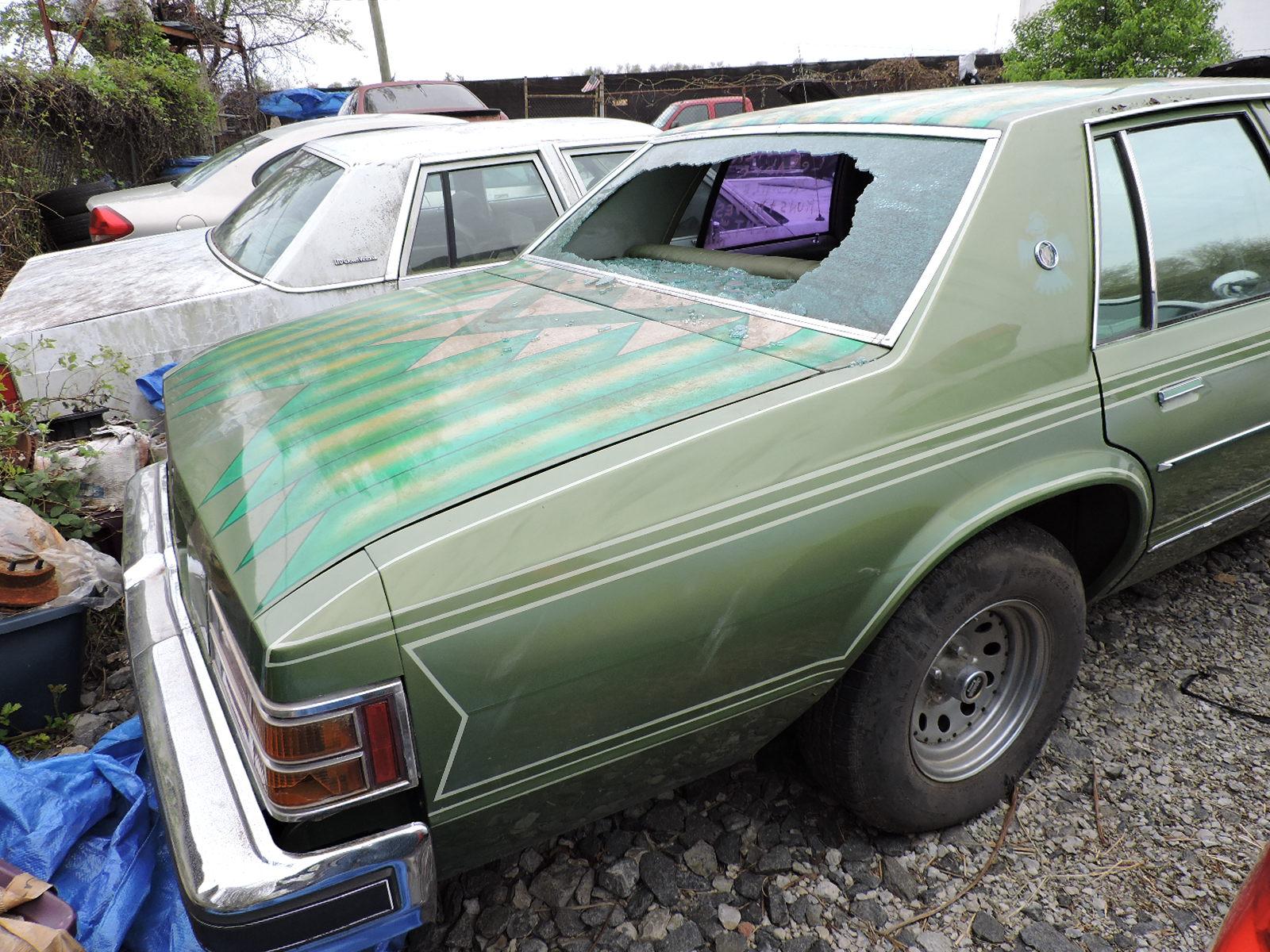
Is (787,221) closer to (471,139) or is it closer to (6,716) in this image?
(471,139)

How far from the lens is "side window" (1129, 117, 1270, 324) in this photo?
219cm

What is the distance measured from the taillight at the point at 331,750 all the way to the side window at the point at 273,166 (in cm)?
420

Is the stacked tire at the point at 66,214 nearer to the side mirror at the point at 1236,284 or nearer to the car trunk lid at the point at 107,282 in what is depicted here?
the car trunk lid at the point at 107,282

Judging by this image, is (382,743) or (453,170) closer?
(382,743)

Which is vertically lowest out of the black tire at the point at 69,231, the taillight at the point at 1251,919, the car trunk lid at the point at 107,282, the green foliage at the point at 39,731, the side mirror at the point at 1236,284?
the green foliage at the point at 39,731

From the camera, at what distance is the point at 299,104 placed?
1473 cm

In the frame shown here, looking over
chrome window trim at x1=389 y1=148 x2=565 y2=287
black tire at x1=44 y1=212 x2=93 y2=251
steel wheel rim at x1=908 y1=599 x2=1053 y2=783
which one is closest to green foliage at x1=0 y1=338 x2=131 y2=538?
chrome window trim at x1=389 y1=148 x2=565 y2=287

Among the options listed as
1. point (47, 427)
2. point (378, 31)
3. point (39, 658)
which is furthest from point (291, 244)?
point (378, 31)

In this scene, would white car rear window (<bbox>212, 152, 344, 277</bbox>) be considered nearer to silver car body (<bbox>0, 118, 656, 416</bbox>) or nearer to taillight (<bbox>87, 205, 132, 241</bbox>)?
silver car body (<bbox>0, 118, 656, 416</bbox>)

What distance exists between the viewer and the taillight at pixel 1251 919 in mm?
1084

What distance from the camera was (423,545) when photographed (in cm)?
139

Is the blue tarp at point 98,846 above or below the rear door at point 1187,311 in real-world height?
below

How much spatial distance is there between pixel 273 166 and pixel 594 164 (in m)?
2.36

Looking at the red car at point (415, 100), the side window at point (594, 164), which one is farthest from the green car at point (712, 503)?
the red car at point (415, 100)
